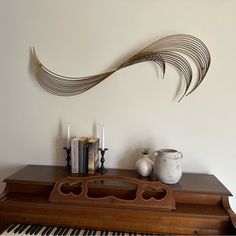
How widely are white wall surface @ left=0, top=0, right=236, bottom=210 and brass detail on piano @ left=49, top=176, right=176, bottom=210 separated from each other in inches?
15.4

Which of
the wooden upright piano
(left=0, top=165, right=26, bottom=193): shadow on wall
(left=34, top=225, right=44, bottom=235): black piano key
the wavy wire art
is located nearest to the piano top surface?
the wooden upright piano

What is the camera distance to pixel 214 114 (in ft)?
6.07

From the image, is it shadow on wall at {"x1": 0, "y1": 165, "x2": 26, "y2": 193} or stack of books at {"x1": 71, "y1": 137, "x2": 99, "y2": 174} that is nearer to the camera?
stack of books at {"x1": 71, "y1": 137, "x2": 99, "y2": 174}

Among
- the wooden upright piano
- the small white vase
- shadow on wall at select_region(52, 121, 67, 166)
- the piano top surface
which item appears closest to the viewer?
the wooden upright piano

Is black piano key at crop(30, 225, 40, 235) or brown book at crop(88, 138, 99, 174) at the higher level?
brown book at crop(88, 138, 99, 174)

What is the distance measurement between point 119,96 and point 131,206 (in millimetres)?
790

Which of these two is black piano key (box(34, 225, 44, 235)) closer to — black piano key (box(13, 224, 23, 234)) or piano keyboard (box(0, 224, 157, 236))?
piano keyboard (box(0, 224, 157, 236))

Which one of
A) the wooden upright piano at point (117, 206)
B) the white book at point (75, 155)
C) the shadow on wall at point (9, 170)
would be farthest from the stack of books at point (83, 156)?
the shadow on wall at point (9, 170)

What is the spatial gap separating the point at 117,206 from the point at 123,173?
36 cm

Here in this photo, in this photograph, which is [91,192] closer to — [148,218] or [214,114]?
[148,218]

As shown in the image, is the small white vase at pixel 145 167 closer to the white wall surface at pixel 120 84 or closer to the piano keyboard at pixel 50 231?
the white wall surface at pixel 120 84

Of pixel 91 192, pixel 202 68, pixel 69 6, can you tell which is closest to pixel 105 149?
pixel 91 192

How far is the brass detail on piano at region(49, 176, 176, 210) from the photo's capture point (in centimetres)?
151

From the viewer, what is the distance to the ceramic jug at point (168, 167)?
1.63 m
